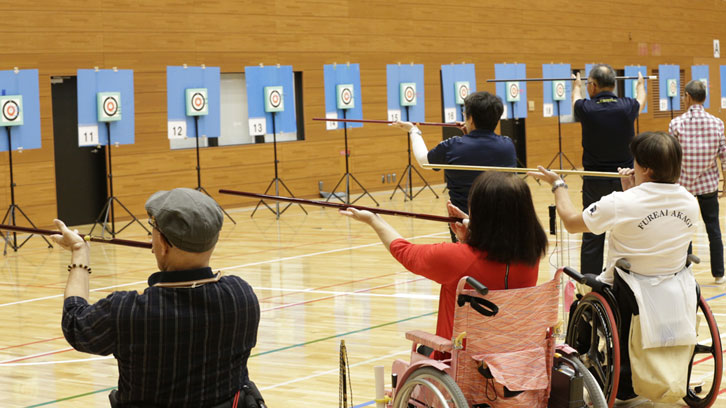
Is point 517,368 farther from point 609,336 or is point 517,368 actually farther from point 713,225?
point 713,225

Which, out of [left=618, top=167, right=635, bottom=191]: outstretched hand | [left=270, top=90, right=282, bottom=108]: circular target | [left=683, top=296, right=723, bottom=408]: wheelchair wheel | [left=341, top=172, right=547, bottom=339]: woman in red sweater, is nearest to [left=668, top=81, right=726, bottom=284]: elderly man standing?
[left=618, top=167, right=635, bottom=191]: outstretched hand

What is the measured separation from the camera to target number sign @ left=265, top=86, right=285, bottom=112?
34.9ft

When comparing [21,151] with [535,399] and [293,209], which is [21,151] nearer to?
[293,209]

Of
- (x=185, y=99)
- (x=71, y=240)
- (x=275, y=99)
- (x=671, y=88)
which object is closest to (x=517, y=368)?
(x=71, y=240)

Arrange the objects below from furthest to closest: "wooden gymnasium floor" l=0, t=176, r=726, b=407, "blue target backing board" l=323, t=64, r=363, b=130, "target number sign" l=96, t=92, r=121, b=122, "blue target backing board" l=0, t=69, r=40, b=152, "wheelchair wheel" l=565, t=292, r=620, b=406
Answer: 1. "blue target backing board" l=323, t=64, r=363, b=130
2. "target number sign" l=96, t=92, r=121, b=122
3. "blue target backing board" l=0, t=69, r=40, b=152
4. "wooden gymnasium floor" l=0, t=176, r=726, b=407
5. "wheelchair wheel" l=565, t=292, r=620, b=406

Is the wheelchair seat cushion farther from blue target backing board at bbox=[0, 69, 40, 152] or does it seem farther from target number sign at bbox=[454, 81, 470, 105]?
target number sign at bbox=[454, 81, 470, 105]

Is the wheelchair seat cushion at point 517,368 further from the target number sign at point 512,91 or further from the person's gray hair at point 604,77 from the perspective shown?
the target number sign at point 512,91

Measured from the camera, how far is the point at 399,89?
12.0m

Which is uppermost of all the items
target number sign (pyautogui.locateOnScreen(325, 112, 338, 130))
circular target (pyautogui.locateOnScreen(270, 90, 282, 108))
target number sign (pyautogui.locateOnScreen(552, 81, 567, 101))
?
target number sign (pyautogui.locateOnScreen(552, 81, 567, 101))

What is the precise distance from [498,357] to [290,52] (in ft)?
30.6

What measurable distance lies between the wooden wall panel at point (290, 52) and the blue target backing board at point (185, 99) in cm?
51

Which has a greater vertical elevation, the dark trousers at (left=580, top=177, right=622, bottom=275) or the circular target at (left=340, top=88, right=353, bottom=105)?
the circular target at (left=340, top=88, right=353, bottom=105)

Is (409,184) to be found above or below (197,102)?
below

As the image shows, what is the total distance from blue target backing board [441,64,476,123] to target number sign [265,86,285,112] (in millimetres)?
2403
